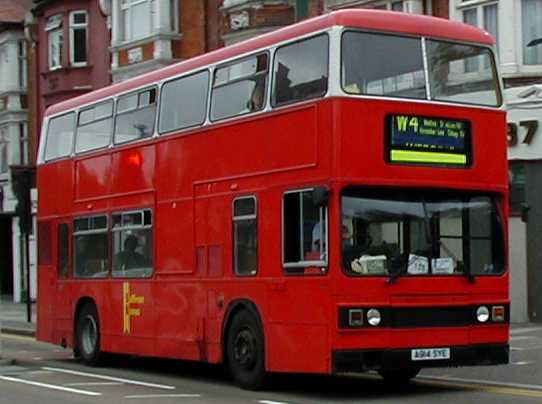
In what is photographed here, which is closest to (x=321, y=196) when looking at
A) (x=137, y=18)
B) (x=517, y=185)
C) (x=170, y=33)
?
(x=517, y=185)

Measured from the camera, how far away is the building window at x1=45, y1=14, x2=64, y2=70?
133 feet

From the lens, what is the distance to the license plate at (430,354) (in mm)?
13820

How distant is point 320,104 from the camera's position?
13.9 metres

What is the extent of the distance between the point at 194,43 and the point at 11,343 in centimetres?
1106

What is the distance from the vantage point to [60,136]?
2100 centimetres

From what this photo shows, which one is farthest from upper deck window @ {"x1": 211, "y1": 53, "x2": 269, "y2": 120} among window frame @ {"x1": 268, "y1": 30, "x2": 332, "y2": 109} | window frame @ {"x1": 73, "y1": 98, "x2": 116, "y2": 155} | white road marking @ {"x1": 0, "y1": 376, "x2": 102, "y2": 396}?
white road marking @ {"x1": 0, "y1": 376, "x2": 102, "y2": 396}

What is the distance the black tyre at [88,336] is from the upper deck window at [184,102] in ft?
12.9

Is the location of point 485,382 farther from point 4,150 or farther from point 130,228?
point 4,150

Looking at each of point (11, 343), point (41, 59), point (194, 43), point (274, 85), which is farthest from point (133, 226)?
point (41, 59)

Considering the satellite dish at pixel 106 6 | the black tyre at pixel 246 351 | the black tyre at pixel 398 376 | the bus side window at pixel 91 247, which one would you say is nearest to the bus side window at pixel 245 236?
the black tyre at pixel 246 351

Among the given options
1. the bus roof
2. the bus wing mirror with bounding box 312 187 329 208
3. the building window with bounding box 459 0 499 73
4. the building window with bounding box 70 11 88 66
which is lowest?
the bus wing mirror with bounding box 312 187 329 208

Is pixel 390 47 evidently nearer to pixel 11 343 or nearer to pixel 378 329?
pixel 378 329

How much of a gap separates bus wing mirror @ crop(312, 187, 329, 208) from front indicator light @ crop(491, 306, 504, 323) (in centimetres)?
261

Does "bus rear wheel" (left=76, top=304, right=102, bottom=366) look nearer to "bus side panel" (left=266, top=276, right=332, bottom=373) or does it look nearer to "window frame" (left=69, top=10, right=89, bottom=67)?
"bus side panel" (left=266, top=276, right=332, bottom=373)
